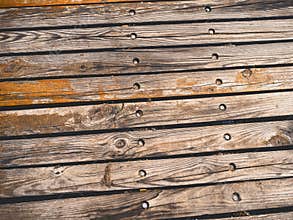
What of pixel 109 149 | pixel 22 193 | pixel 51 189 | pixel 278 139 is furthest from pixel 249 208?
pixel 22 193

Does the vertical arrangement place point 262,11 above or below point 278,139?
above

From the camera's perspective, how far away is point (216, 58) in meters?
2.13

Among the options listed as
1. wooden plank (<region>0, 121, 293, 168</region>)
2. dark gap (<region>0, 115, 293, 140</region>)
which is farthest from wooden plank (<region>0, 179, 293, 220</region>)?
dark gap (<region>0, 115, 293, 140</region>)

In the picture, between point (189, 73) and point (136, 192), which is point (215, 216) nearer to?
point (136, 192)

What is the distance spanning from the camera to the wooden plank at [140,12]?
2.20 metres

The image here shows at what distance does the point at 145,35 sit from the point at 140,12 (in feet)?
0.55

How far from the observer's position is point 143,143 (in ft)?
6.19

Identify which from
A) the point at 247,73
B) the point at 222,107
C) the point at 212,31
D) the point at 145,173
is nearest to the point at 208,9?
the point at 212,31

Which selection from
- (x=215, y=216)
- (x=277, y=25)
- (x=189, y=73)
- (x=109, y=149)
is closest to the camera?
(x=215, y=216)

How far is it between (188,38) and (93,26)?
20.8 inches

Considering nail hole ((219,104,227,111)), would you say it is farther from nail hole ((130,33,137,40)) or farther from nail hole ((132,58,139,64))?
nail hole ((130,33,137,40))

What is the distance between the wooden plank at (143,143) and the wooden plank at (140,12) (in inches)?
27.2

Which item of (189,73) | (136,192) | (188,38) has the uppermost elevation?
(188,38)

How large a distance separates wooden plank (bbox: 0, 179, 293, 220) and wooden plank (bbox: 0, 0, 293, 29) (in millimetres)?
986
